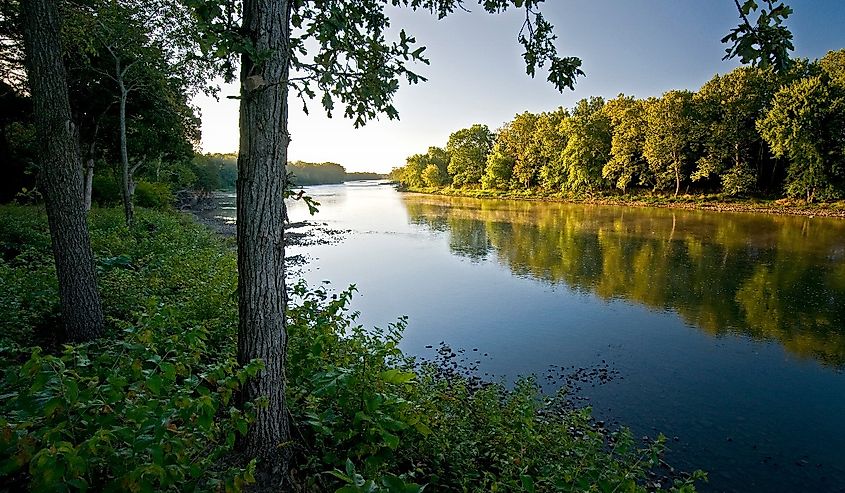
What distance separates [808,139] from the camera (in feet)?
115

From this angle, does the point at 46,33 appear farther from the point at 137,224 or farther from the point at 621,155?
the point at 621,155

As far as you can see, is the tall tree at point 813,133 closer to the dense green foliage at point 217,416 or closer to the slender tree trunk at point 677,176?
the slender tree trunk at point 677,176

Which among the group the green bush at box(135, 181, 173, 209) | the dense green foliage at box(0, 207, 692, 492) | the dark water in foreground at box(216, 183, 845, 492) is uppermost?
the green bush at box(135, 181, 173, 209)

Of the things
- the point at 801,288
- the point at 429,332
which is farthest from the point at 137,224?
the point at 801,288

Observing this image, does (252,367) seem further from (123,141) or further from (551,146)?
(551,146)

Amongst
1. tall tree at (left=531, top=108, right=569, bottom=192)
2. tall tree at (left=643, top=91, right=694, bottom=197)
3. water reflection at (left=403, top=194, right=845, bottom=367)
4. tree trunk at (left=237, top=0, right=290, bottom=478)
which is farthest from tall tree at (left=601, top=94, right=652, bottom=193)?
tree trunk at (left=237, top=0, right=290, bottom=478)

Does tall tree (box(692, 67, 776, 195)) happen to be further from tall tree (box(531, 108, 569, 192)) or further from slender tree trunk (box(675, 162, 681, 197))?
→ tall tree (box(531, 108, 569, 192))

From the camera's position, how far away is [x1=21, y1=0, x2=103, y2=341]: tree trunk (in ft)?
17.3

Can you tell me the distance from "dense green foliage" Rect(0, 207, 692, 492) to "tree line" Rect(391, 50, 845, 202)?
2703 cm

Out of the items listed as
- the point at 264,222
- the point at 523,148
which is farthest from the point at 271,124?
the point at 523,148

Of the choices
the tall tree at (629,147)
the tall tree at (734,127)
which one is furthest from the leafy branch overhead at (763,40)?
the tall tree at (629,147)

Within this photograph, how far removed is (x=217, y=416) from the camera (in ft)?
14.6

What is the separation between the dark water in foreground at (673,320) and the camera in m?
7.11

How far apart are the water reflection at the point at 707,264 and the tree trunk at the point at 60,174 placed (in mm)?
13723
